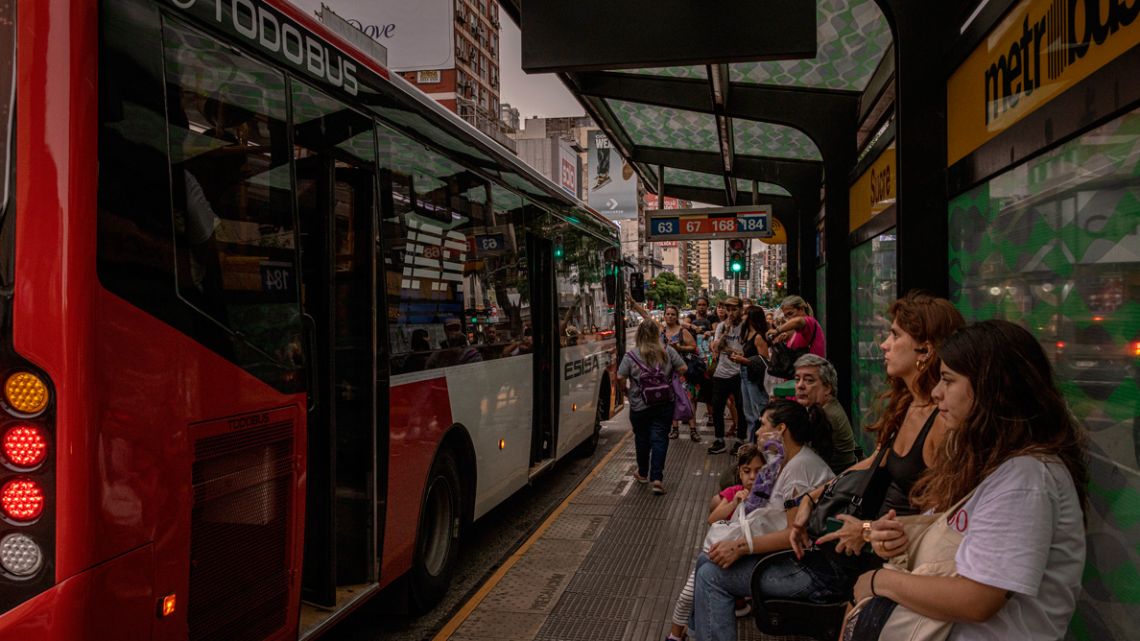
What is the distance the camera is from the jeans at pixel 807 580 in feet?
11.4

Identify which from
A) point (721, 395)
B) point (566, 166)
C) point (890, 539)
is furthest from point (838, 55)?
point (566, 166)

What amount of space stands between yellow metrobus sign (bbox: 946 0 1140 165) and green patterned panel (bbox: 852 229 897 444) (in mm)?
1757

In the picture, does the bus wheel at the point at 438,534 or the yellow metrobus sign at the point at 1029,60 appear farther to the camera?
the bus wheel at the point at 438,534

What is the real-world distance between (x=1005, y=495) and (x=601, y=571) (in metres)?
4.34

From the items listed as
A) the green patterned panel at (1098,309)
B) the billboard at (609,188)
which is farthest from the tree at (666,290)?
the green patterned panel at (1098,309)

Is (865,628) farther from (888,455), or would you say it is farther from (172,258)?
(172,258)

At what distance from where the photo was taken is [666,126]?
11359 millimetres

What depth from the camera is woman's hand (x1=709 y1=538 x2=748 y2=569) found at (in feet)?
12.4

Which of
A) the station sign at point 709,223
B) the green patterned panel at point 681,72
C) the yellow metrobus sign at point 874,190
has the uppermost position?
the green patterned panel at point 681,72

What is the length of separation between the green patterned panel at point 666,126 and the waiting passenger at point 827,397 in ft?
17.9

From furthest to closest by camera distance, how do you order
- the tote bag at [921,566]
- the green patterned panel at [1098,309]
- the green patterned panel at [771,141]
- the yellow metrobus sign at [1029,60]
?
the green patterned panel at [771,141] → the yellow metrobus sign at [1029,60] → the green patterned panel at [1098,309] → the tote bag at [921,566]

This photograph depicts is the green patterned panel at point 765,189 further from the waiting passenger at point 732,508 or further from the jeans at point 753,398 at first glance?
the waiting passenger at point 732,508

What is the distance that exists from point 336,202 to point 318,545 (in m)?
1.73

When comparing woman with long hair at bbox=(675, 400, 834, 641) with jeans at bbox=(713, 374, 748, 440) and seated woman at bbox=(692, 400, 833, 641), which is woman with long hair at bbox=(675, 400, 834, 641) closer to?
seated woman at bbox=(692, 400, 833, 641)
